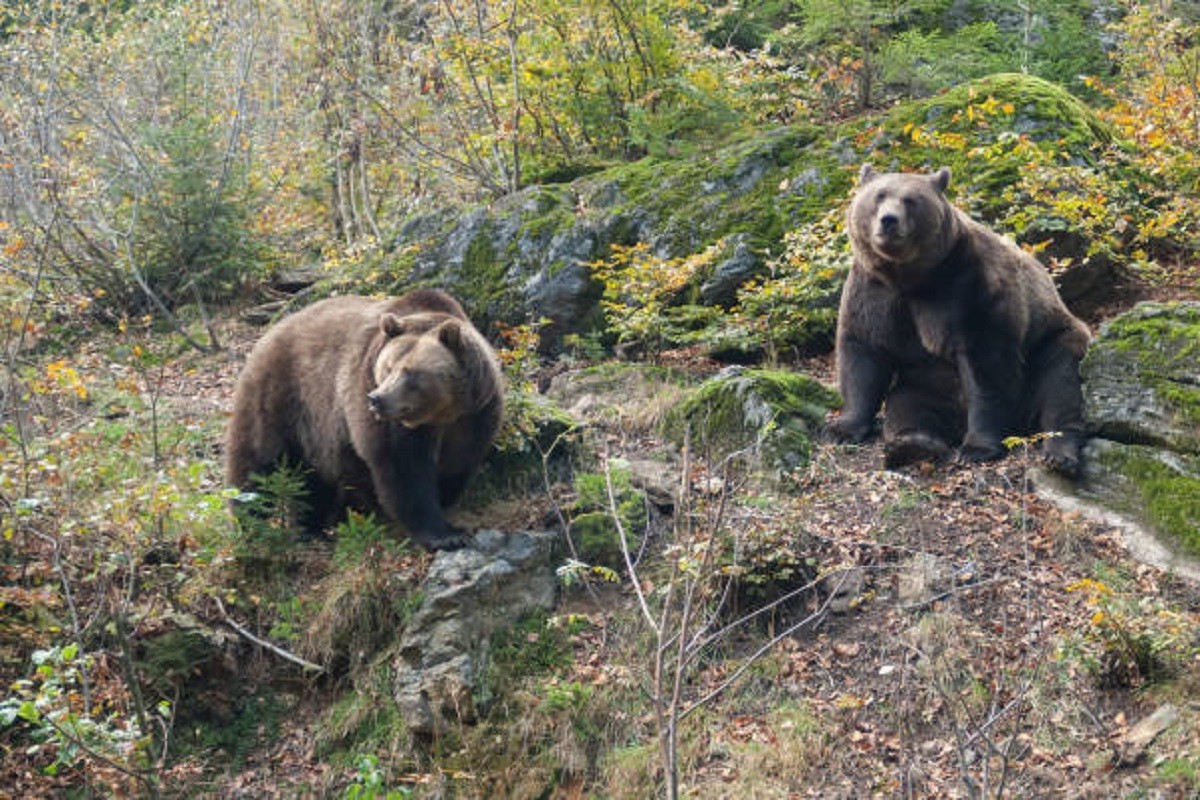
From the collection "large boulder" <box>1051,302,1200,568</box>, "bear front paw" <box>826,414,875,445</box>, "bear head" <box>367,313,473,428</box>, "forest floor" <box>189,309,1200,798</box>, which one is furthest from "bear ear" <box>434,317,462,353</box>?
"large boulder" <box>1051,302,1200,568</box>

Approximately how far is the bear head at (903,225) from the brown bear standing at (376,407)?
2.70 m

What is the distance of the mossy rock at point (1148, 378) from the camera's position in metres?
6.88

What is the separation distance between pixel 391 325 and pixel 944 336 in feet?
12.0

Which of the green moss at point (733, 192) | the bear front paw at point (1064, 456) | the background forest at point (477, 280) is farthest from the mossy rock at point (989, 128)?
the bear front paw at point (1064, 456)

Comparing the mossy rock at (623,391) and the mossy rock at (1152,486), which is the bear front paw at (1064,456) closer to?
the mossy rock at (1152,486)

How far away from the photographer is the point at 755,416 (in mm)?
7930

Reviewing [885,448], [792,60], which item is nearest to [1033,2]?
[792,60]

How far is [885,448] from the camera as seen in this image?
762 cm

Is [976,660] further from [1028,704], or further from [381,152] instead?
[381,152]

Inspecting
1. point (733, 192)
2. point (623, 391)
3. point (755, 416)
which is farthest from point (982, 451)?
point (733, 192)

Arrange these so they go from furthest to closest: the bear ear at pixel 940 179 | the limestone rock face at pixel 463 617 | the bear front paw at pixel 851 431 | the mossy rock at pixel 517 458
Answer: the bear front paw at pixel 851 431
the bear ear at pixel 940 179
the mossy rock at pixel 517 458
the limestone rock face at pixel 463 617

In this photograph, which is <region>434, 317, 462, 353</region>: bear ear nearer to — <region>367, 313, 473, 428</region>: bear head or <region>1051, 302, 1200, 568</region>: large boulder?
<region>367, 313, 473, 428</region>: bear head

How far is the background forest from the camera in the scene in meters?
5.70

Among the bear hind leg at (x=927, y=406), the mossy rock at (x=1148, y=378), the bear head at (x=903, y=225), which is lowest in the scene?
the bear hind leg at (x=927, y=406)
